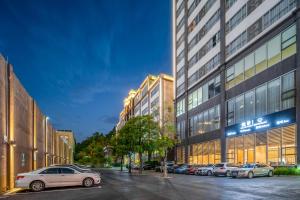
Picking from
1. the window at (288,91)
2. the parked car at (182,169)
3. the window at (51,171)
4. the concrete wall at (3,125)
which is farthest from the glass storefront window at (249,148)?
the concrete wall at (3,125)

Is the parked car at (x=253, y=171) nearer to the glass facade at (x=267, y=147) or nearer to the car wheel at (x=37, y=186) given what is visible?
the glass facade at (x=267, y=147)

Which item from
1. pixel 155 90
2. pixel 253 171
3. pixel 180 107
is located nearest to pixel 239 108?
pixel 253 171

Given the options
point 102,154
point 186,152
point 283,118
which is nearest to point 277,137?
point 283,118

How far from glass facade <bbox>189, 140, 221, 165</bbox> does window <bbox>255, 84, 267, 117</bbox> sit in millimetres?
12676

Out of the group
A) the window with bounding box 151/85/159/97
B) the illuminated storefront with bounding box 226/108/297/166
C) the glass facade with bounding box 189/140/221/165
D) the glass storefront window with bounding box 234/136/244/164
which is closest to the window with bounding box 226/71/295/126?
the illuminated storefront with bounding box 226/108/297/166

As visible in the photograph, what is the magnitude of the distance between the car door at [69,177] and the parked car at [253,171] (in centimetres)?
1555

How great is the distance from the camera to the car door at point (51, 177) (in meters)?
24.2

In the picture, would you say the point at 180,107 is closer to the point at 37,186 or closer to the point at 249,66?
the point at 249,66

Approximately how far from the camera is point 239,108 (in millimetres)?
49812

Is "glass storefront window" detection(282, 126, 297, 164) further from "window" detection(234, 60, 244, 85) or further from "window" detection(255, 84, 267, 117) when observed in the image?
"window" detection(234, 60, 244, 85)

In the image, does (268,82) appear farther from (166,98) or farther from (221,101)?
(166,98)

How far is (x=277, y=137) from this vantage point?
4059cm

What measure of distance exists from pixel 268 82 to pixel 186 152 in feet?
103

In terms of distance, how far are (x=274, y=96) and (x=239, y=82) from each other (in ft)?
30.2
